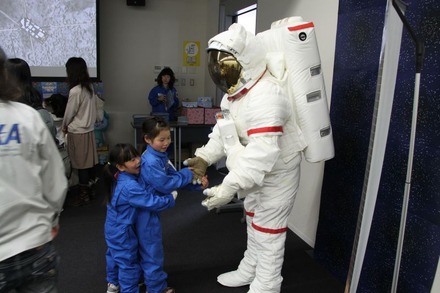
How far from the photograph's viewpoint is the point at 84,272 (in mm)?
2324

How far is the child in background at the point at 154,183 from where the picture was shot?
181 centimetres

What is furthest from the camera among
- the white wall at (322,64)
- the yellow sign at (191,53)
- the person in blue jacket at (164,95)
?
the yellow sign at (191,53)

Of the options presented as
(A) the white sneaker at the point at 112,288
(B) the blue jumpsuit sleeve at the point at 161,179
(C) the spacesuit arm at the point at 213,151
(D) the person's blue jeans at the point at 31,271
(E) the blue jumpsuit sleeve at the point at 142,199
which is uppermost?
(C) the spacesuit arm at the point at 213,151

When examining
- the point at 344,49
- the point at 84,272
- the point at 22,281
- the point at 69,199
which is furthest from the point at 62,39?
the point at 22,281

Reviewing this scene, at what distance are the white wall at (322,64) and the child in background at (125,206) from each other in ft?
3.98

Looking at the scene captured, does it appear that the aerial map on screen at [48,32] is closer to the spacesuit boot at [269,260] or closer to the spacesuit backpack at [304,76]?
the spacesuit backpack at [304,76]

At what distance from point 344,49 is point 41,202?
6.02ft

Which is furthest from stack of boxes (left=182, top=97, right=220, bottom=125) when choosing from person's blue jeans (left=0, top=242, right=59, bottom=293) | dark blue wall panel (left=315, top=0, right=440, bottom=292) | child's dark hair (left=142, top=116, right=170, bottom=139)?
person's blue jeans (left=0, top=242, right=59, bottom=293)

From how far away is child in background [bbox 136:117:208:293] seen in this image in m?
1.81

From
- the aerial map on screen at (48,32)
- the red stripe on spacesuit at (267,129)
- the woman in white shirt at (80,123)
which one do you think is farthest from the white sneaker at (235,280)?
the aerial map on screen at (48,32)

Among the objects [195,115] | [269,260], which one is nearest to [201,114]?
[195,115]

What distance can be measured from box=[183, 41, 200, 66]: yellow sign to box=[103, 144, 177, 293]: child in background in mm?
3788

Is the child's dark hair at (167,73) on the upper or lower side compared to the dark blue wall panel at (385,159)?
upper

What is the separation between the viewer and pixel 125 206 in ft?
6.01
